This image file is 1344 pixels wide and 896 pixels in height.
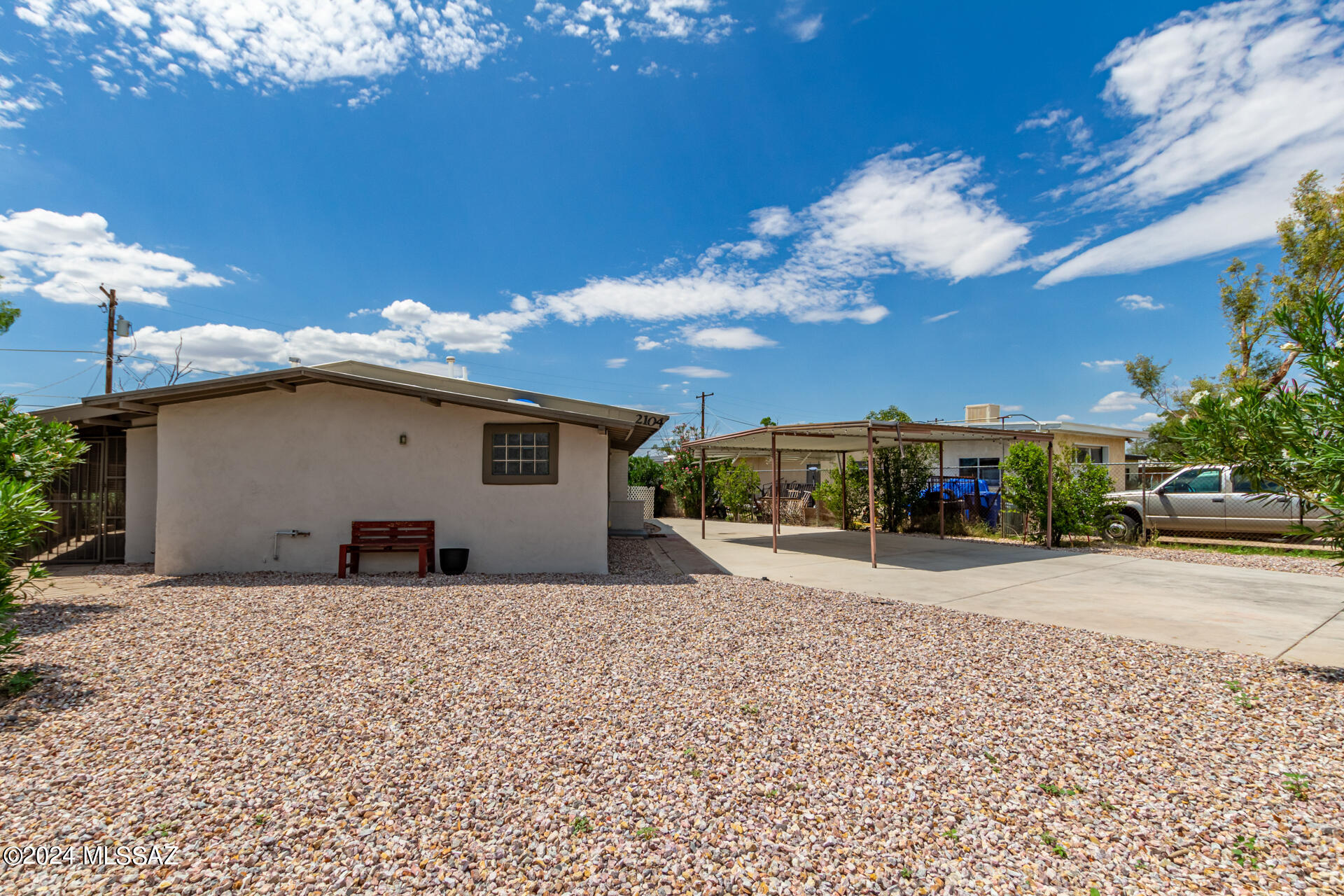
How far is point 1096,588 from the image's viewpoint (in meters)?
8.17

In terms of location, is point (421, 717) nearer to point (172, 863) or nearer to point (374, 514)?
point (172, 863)

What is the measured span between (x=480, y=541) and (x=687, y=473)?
12989 millimetres

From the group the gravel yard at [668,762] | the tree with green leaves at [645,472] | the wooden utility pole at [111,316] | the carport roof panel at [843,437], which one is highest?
the wooden utility pole at [111,316]

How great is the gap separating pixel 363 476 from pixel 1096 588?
9.93 m

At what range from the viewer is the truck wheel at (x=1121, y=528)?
42.7 ft

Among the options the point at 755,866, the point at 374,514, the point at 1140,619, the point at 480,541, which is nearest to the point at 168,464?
the point at 374,514

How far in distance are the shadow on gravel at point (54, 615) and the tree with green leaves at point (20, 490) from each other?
0.48 feet

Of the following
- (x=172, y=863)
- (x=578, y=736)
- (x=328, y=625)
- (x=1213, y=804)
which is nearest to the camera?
(x=172, y=863)

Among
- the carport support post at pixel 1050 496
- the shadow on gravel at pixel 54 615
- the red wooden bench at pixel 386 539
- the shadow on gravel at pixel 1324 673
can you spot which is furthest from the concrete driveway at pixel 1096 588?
the shadow on gravel at pixel 54 615

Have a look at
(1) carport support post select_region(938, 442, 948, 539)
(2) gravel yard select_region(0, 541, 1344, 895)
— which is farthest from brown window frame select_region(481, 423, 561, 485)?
(1) carport support post select_region(938, 442, 948, 539)

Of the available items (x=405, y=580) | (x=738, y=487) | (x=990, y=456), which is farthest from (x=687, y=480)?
(x=405, y=580)

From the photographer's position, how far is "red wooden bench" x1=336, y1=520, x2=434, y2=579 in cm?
872

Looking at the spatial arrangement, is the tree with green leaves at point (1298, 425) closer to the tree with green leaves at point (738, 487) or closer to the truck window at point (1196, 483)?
the truck window at point (1196, 483)

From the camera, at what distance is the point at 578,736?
11.5ft
